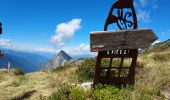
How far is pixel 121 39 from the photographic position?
12414mm

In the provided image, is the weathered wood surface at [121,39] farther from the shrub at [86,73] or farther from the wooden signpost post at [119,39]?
the shrub at [86,73]

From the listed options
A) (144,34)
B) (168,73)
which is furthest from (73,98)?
(168,73)

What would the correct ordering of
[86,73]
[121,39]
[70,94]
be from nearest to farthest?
1. [70,94]
2. [121,39]
3. [86,73]

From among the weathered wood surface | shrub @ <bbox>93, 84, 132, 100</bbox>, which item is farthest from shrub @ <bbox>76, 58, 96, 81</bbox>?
the weathered wood surface

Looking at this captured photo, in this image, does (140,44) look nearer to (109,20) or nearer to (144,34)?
(144,34)

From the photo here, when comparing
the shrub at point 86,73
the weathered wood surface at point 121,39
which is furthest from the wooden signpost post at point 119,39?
the shrub at point 86,73

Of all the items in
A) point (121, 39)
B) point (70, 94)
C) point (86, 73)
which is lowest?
point (70, 94)

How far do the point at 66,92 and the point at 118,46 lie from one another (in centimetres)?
273

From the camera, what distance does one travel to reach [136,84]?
12953 millimetres

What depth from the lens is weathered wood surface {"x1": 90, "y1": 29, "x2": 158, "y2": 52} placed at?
40.2 ft

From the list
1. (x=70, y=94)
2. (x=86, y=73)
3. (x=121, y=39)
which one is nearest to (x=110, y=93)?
(x=70, y=94)

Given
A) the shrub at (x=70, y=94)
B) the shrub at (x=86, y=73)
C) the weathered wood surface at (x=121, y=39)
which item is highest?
the weathered wood surface at (x=121, y=39)

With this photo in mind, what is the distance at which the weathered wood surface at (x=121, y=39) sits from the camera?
40.2ft

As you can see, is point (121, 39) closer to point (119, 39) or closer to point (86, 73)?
point (119, 39)
